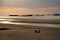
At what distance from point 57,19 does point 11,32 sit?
1.31 ft

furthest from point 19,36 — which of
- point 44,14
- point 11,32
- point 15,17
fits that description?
point 44,14

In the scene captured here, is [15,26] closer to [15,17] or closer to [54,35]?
[15,17]

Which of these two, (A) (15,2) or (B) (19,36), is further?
(A) (15,2)

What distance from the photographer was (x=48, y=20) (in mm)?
866

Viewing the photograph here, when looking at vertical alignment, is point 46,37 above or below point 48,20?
below

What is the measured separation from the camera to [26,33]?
2.78 ft

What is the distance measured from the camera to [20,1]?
1.02m

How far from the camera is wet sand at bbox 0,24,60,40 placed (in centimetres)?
81

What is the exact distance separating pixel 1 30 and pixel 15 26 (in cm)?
12

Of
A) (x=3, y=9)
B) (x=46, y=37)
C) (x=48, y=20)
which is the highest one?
(x=3, y=9)

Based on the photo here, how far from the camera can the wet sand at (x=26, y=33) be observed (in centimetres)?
81

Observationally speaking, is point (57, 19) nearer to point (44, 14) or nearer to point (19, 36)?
point (44, 14)

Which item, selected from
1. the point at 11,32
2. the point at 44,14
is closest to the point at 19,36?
the point at 11,32

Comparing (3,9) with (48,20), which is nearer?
(48,20)
